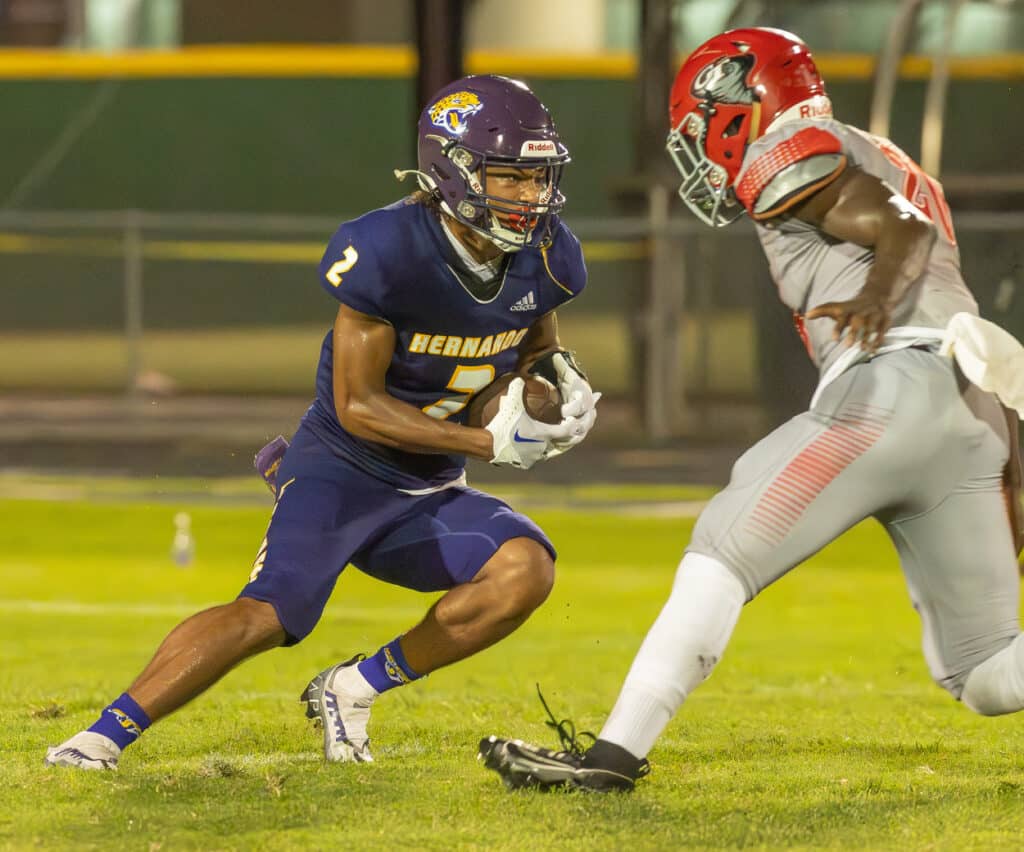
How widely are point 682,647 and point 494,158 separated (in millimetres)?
1402

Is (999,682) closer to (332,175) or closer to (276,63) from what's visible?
(332,175)

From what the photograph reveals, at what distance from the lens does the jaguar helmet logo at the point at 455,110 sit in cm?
508

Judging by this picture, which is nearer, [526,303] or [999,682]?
[999,682]

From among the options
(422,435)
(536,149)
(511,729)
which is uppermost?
(536,149)

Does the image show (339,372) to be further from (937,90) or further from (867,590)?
(937,90)

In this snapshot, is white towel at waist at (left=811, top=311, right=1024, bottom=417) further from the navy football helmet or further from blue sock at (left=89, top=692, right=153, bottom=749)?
blue sock at (left=89, top=692, right=153, bottom=749)

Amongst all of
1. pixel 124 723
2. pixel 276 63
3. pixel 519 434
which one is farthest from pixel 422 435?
pixel 276 63

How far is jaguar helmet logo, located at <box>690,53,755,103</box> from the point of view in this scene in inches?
181

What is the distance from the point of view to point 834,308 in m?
4.28

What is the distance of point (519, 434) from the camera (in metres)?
4.88

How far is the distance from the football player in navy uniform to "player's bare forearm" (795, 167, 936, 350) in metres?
0.90

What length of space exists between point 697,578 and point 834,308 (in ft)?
2.18

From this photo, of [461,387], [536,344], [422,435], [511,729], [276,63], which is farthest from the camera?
[276,63]

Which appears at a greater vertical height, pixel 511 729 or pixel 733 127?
pixel 733 127
